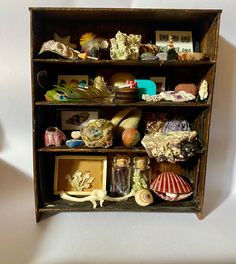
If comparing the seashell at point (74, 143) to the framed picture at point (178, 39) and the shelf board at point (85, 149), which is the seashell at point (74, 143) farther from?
the framed picture at point (178, 39)

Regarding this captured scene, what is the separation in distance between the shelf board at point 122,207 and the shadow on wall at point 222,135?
0.13m

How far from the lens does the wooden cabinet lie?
1101 mm

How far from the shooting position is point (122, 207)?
1208 millimetres

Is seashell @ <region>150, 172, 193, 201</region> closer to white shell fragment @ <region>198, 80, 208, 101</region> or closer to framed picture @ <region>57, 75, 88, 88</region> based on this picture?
white shell fragment @ <region>198, 80, 208, 101</region>

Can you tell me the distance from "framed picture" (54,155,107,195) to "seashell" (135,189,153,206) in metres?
0.16

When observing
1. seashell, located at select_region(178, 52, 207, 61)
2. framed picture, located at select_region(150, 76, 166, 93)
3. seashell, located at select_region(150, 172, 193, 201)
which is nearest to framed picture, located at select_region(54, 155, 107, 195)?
seashell, located at select_region(150, 172, 193, 201)

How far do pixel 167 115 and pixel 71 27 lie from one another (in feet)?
1.80

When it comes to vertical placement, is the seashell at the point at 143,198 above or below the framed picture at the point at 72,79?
below

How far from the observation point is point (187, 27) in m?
1.28

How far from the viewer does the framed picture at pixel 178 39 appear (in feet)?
4.09

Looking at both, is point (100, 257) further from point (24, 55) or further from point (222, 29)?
point (222, 29)

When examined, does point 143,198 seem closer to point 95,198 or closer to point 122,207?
point 122,207

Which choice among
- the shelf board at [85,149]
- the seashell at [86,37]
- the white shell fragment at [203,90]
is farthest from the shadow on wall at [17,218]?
the white shell fragment at [203,90]

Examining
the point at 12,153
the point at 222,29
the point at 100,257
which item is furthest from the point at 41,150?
the point at 222,29
